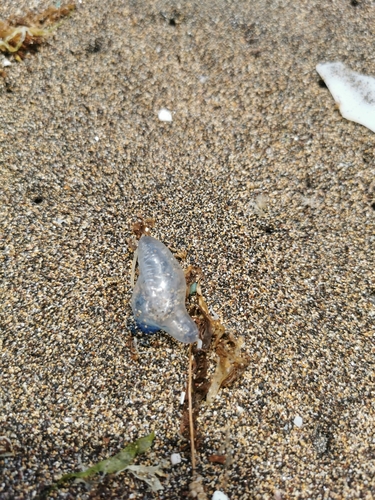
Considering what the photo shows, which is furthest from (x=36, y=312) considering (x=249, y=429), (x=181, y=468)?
(x=249, y=429)

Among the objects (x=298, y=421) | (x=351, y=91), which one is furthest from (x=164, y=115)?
(x=298, y=421)

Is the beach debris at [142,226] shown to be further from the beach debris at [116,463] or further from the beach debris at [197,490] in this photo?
the beach debris at [197,490]

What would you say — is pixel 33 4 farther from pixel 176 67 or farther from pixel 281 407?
pixel 281 407

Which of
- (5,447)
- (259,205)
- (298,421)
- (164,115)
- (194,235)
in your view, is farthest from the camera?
(164,115)

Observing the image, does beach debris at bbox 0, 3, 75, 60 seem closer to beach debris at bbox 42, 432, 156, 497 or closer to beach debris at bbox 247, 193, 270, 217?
beach debris at bbox 247, 193, 270, 217

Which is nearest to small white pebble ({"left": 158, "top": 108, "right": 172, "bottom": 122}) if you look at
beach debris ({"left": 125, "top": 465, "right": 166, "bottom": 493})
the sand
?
the sand

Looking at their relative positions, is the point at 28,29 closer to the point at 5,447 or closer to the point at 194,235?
the point at 194,235

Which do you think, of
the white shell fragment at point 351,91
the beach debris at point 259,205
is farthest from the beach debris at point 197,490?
the white shell fragment at point 351,91
